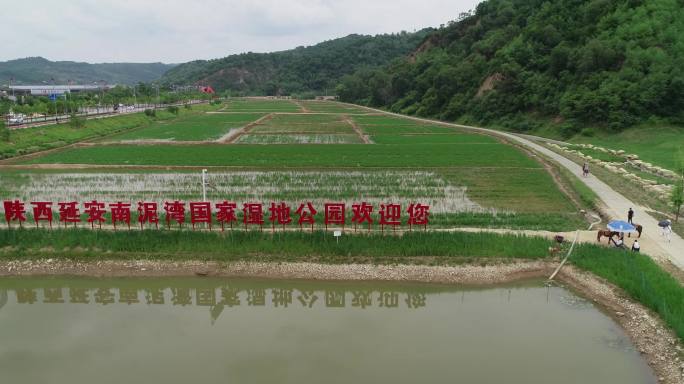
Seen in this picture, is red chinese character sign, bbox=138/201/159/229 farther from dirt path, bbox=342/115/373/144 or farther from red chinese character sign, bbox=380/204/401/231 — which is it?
dirt path, bbox=342/115/373/144

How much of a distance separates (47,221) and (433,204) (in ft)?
59.8

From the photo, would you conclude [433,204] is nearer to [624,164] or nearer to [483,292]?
[483,292]

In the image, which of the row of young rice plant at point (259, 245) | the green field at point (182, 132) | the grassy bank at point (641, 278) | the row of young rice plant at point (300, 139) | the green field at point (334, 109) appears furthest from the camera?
the green field at point (334, 109)

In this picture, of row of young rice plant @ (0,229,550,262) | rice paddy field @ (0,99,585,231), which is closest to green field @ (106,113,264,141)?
rice paddy field @ (0,99,585,231)

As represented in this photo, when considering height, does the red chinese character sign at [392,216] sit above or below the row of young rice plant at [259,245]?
above

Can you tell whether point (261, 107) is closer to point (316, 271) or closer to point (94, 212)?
point (94, 212)

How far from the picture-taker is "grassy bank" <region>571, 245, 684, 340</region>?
44.9ft

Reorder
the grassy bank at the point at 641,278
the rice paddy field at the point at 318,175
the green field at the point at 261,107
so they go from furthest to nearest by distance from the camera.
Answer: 1. the green field at the point at 261,107
2. the rice paddy field at the point at 318,175
3. the grassy bank at the point at 641,278

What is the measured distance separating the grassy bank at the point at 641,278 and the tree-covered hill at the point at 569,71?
38277 mm

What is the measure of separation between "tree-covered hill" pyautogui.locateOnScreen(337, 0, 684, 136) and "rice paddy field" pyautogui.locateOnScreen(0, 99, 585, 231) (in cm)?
1299

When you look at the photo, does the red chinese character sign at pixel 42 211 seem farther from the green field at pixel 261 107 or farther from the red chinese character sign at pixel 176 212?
the green field at pixel 261 107

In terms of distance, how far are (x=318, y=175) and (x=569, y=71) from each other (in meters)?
44.6

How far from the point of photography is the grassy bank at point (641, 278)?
44.9 ft

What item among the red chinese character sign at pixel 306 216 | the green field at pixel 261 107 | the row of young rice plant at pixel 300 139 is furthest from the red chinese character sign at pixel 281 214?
the green field at pixel 261 107
